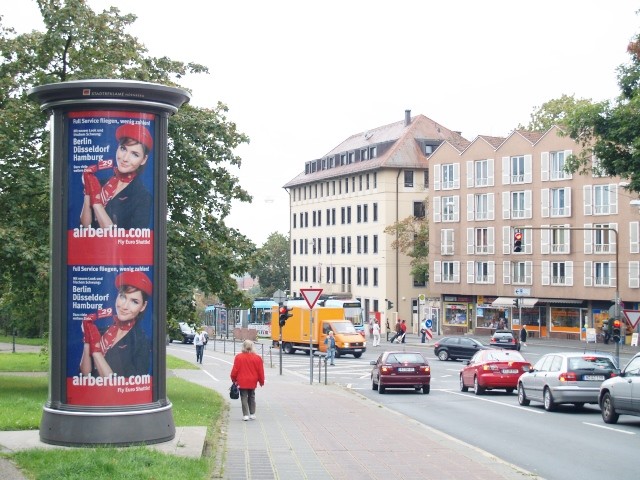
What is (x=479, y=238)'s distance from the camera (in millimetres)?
81812

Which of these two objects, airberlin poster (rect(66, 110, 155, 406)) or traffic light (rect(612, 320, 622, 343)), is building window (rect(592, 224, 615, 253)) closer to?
traffic light (rect(612, 320, 622, 343))

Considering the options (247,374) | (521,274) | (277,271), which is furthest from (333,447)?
(277,271)

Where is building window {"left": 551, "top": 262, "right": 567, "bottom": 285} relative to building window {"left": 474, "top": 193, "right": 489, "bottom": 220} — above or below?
below

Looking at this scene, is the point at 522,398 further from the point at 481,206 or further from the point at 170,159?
the point at 481,206

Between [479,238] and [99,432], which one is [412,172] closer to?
[479,238]

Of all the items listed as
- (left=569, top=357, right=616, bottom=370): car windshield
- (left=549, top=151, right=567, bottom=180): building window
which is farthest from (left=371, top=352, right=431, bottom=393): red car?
(left=549, top=151, right=567, bottom=180): building window

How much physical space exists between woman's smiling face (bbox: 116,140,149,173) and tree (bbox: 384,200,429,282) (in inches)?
3025

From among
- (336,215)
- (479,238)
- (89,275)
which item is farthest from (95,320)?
(336,215)

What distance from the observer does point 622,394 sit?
67.8 feet

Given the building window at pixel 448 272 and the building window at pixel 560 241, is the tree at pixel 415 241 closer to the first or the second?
the building window at pixel 448 272

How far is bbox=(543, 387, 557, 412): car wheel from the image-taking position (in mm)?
24734

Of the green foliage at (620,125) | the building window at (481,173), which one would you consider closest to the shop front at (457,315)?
the building window at (481,173)

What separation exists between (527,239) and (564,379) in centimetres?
5312

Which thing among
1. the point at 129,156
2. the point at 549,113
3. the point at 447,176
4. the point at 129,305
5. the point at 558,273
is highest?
the point at 549,113
